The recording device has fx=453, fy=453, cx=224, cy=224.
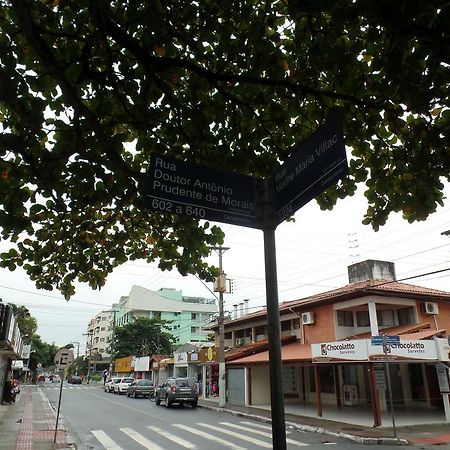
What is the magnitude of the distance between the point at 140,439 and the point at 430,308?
49.8 ft

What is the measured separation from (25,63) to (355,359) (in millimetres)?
15967

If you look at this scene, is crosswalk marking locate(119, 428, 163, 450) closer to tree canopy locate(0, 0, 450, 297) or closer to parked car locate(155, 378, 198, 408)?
tree canopy locate(0, 0, 450, 297)

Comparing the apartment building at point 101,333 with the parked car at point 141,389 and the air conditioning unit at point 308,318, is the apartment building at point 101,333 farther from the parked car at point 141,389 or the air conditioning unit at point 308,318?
the air conditioning unit at point 308,318

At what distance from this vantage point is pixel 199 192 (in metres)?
3.46

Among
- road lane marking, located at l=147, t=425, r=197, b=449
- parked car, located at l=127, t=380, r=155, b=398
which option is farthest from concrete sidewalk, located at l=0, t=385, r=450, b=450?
parked car, located at l=127, t=380, r=155, b=398

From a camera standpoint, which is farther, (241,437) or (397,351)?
(397,351)

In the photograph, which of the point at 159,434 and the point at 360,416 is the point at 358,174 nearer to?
the point at 159,434

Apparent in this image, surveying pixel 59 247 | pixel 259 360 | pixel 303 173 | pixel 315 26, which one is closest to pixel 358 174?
pixel 315 26

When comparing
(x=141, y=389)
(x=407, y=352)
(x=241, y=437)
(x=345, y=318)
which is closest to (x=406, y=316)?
(x=345, y=318)

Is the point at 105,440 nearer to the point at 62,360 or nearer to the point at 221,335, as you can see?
the point at 62,360

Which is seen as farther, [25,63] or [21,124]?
[21,124]

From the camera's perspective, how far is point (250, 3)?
5.53 m

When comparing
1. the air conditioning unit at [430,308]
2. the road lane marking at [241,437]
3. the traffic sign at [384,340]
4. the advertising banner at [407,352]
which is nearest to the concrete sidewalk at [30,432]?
the road lane marking at [241,437]

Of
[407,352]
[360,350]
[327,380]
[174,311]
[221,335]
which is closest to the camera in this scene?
[407,352]
